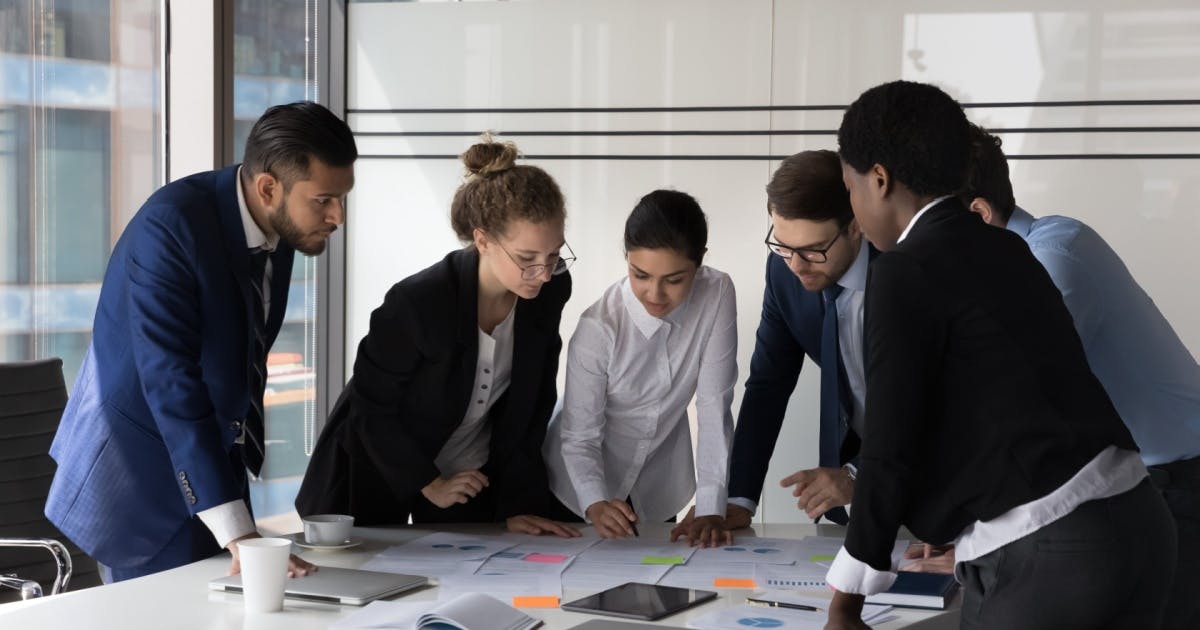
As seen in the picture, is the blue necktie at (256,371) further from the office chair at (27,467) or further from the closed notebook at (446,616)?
the closed notebook at (446,616)

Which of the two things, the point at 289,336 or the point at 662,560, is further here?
the point at 289,336

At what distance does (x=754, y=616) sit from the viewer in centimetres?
174

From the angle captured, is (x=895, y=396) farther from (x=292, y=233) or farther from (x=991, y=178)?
(x=292, y=233)

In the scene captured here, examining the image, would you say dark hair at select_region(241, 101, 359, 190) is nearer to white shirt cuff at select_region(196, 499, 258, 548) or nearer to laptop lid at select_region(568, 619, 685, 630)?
white shirt cuff at select_region(196, 499, 258, 548)

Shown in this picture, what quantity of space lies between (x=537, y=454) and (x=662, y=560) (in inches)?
18.8

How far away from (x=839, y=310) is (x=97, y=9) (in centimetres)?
237

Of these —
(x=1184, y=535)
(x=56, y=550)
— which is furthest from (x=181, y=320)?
(x=1184, y=535)

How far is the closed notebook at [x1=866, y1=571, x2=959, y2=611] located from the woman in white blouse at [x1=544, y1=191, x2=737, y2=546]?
56 cm

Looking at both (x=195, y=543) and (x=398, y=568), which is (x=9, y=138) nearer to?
(x=195, y=543)

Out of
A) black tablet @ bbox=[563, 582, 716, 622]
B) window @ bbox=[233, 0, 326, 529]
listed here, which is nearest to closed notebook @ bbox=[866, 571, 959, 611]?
black tablet @ bbox=[563, 582, 716, 622]

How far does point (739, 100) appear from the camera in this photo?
4016mm

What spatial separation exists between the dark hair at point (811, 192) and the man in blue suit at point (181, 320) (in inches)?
32.7

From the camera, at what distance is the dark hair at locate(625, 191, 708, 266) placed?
94.9 inches

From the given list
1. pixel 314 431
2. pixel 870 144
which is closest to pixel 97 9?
pixel 314 431
